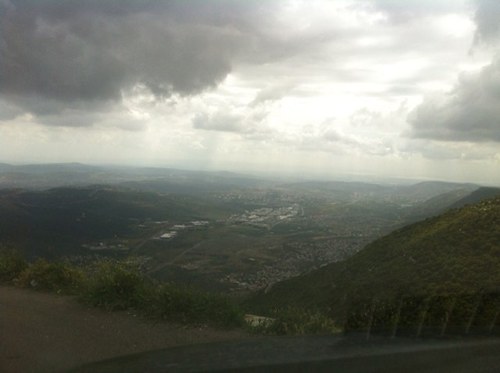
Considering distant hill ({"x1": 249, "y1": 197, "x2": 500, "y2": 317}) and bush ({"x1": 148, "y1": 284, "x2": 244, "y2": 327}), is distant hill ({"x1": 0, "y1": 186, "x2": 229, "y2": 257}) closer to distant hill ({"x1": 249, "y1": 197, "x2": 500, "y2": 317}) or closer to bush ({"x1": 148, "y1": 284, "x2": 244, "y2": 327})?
distant hill ({"x1": 249, "y1": 197, "x2": 500, "y2": 317})

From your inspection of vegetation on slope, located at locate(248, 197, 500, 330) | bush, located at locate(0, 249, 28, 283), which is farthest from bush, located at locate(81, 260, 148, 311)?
vegetation on slope, located at locate(248, 197, 500, 330)

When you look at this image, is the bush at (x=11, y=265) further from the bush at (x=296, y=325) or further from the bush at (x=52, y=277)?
the bush at (x=296, y=325)

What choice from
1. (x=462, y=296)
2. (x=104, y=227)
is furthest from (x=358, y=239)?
(x=462, y=296)

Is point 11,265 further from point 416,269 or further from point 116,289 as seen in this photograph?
point 416,269

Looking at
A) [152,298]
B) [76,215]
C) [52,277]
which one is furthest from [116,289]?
[76,215]

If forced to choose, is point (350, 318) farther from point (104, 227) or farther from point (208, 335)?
point (104, 227)

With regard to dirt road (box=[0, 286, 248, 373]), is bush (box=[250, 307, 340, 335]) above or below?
above
